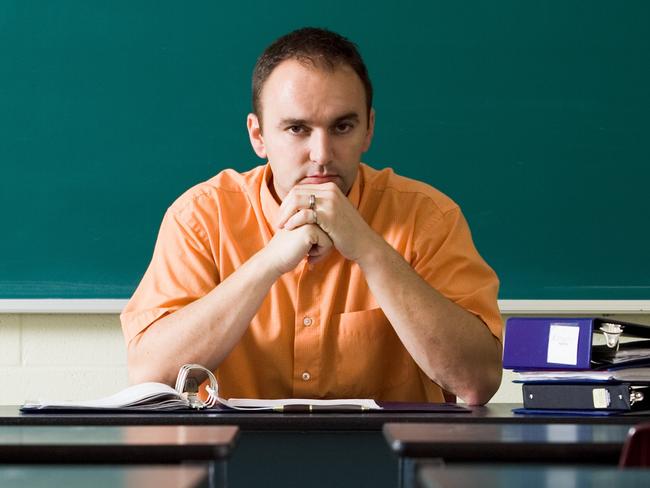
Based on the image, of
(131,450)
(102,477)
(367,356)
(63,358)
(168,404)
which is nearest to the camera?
(102,477)

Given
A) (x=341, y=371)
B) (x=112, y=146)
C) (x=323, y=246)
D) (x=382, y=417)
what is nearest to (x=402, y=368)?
(x=341, y=371)

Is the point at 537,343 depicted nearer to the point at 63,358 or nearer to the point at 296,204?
the point at 296,204

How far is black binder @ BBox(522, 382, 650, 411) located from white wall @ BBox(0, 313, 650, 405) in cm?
157

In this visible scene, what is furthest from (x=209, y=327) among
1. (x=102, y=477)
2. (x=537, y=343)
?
(x=102, y=477)

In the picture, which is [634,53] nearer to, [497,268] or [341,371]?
[497,268]

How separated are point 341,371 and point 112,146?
118 centimetres

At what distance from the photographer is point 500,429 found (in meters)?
1.16

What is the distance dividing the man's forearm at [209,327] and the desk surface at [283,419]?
0.54m

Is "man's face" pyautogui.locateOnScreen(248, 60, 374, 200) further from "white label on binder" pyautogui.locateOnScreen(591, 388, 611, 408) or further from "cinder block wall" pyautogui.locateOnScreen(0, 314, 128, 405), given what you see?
"cinder block wall" pyautogui.locateOnScreen(0, 314, 128, 405)

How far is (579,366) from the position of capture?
1673 mm

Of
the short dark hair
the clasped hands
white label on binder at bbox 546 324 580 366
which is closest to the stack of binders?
white label on binder at bbox 546 324 580 366

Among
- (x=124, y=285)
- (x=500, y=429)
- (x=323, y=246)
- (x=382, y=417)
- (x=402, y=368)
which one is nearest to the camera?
(x=500, y=429)

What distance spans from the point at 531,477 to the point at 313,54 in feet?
5.06

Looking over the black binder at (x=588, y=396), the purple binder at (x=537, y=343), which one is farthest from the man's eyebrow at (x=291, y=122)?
the black binder at (x=588, y=396)
